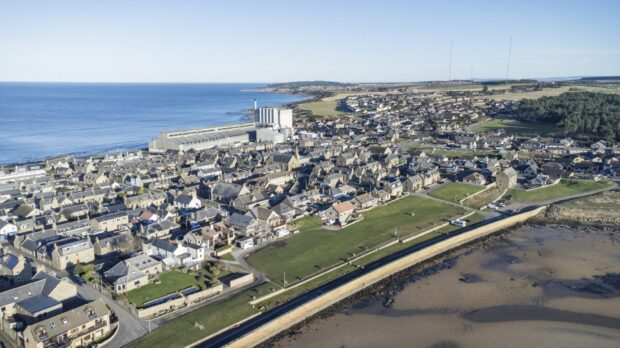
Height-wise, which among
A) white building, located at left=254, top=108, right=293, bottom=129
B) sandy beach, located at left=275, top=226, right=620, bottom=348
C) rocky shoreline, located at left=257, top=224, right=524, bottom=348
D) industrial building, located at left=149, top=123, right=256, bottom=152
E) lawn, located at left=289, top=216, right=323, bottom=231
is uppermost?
white building, located at left=254, top=108, right=293, bottom=129

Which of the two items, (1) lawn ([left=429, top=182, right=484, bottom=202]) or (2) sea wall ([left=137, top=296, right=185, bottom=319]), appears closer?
(2) sea wall ([left=137, top=296, right=185, bottom=319])

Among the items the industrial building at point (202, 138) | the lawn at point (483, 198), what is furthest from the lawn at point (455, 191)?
the industrial building at point (202, 138)

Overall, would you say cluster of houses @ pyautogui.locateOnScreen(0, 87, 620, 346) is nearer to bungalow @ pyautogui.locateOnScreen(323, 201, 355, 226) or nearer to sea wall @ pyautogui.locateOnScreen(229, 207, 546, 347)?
bungalow @ pyautogui.locateOnScreen(323, 201, 355, 226)

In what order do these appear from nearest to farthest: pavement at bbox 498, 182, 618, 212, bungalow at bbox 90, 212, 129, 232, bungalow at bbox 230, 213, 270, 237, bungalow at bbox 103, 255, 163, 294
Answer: bungalow at bbox 103, 255, 163, 294
bungalow at bbox 230, 213, 270, 237
bungalow at bbox 90, 212, 129, 232
pavement at bbox 498, 182, 618, 212

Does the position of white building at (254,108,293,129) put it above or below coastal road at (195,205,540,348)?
above

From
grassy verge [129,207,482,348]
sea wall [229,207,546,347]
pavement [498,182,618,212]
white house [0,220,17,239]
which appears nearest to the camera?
grassy verge [129,207,482,348]

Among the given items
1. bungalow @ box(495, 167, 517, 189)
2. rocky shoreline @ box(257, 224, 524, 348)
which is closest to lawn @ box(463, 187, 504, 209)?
bungalow @ box(495, 167, 517, 189)
